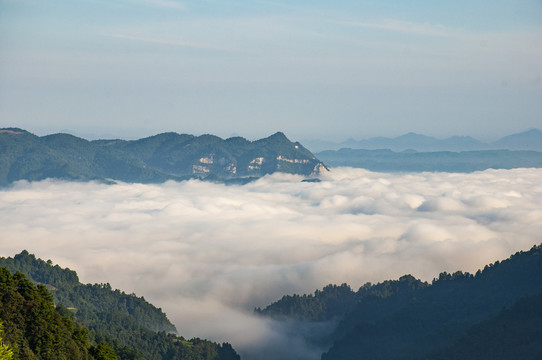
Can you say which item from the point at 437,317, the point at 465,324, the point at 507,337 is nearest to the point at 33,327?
the point at 507,337

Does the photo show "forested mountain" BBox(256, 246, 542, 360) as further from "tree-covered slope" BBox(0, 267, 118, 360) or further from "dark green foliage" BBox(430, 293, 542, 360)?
"tree-covered slope" BBox(0, 267, 118, 360)

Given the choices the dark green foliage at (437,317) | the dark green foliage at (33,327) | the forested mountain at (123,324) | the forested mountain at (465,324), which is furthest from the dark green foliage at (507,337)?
the dark green foliage at (33,327)

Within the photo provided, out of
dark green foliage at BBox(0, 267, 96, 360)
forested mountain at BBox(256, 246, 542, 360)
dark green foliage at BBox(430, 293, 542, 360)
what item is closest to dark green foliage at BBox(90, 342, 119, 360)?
dark green foliage at BBox(0, 267, 96, 360)

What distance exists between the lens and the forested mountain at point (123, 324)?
15075 cm

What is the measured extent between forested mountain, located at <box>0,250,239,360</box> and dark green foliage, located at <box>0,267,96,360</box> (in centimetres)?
3305

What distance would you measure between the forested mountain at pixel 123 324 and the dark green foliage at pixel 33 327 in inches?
1301

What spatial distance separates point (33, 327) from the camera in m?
91.6

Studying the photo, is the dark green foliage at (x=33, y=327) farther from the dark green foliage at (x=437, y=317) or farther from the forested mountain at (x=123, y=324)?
the dark green foliage at (x=437, y=317)

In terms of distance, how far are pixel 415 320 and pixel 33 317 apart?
374 feet

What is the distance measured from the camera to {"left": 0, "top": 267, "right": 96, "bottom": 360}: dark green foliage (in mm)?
88625

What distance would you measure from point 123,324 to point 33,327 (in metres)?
77.9

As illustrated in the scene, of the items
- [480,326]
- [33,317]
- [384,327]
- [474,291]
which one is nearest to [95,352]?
[33,317]

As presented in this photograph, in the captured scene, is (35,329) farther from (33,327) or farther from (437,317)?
(437,317)

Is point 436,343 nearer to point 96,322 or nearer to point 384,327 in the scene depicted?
point 384,327
